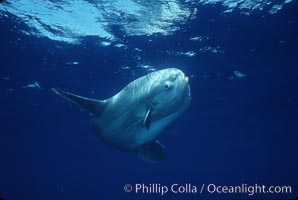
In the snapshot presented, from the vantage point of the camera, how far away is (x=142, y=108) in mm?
6473

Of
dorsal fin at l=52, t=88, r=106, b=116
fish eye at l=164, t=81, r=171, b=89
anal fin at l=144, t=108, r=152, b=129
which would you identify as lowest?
dorsal fin at l=52, t=88, r=106, b=116

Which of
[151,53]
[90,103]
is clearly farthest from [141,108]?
[151,53]

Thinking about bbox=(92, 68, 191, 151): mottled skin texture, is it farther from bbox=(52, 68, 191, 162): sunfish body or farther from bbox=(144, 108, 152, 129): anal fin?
bbox=(144, 108, 152, 129): anal fin

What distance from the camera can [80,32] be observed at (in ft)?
47.8

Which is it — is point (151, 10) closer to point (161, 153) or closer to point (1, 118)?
point (161, 153)

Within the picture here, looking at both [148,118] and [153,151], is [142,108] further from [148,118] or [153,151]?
[153,151]

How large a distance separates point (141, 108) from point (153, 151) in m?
2.25

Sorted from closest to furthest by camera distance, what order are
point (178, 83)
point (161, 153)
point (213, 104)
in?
1. point (178, 83)
2. point (161, 153)
3. point (213, 104)

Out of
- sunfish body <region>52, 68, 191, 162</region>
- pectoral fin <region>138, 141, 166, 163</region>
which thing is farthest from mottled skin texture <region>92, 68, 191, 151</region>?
pectoral fin <region>138, 141, 166, 163</region>

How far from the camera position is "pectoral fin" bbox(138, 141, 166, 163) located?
826 cm

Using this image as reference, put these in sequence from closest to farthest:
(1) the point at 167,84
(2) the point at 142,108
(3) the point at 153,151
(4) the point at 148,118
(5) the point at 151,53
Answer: (1) the point at 167,84 → (4) the point at 148,118 → (2) the point at 142,108 → (3) the point at 153,151 → (5) the point at 151,53

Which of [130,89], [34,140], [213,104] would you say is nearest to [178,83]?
[130,89]

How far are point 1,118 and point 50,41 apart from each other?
21045mm

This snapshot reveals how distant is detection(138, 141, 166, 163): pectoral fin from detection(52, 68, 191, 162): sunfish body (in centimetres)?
15
